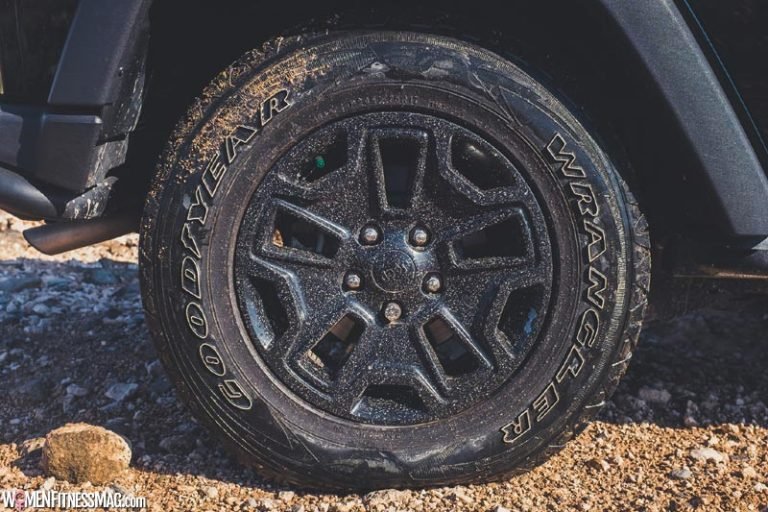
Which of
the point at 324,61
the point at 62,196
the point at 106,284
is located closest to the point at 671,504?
the point at 324,61

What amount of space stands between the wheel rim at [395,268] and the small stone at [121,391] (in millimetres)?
864

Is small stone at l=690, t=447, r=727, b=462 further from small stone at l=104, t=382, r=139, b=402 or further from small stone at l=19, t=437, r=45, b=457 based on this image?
small stone at l=19, t=437, r=45, b=457

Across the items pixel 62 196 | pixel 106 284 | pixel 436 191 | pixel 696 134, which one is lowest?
pixel 106 284

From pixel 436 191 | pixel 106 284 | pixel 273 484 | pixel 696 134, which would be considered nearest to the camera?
pixel 696 134

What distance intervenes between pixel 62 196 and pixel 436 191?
3.25 feet

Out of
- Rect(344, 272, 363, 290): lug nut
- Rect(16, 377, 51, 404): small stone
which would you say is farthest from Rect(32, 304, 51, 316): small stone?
Rect(344, 272, 363, 290): lug nut

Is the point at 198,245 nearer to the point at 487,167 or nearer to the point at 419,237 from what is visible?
the point at 419,237

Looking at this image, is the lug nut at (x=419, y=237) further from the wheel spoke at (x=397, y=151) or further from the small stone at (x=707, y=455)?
the small stone at (x=707, y=455)

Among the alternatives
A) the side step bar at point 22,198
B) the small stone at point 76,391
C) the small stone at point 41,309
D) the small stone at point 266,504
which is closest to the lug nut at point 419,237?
the small stone at point 266,504

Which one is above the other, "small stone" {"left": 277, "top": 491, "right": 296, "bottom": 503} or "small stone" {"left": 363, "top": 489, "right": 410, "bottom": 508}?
"small stone" {"left": 363, "top": 489, "right": 410, "bottom": 508}

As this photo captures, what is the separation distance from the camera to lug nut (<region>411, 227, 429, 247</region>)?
2.49 meters

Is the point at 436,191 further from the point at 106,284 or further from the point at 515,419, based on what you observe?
the point at 106,284

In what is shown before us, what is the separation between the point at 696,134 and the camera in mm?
2314

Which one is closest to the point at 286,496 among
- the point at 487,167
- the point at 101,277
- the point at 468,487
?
the point at 468,487
